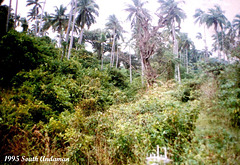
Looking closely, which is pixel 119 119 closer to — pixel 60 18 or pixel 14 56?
pixel 14 56

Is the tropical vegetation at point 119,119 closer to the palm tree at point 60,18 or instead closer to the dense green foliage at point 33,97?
the dense green foliage at point 33,97

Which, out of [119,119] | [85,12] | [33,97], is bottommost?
[119,119]

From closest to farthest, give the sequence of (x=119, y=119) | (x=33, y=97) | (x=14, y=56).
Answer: (x=119, y=119) < (x=33, y=97) < (x=14, y=56)

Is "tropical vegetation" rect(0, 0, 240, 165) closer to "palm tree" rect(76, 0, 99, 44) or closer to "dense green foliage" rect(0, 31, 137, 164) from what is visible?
"dense green foliage" rect(0, 31, 137, 164)

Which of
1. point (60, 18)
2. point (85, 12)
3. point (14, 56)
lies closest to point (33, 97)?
point (14, 56)

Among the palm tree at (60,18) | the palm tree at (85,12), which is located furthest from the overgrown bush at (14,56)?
the palm tree at (60,18)

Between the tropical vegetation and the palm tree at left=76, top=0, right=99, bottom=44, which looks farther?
the palm tree at left=76, top=0, right=99, bottom=44

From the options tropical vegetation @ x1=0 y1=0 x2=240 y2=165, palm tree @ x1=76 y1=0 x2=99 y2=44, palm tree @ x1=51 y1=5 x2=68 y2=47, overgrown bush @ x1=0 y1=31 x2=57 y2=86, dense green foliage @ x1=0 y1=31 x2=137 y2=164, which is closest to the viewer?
tropical vegetation @ x1=0 y1=0 x2=240 y2=165

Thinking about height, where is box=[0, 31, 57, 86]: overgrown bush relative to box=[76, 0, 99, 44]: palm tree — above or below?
below

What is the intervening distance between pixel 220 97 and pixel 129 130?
7.59 ft

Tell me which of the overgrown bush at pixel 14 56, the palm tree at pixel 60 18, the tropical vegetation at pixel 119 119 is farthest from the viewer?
the palm tree at pixel 60 18

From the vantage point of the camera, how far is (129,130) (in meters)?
3.13

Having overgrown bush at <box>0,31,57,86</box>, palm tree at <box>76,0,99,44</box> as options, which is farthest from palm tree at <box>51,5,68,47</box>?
overgrown bush at <box>0,31,57,86</box>

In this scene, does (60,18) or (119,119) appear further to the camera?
(60,18)
